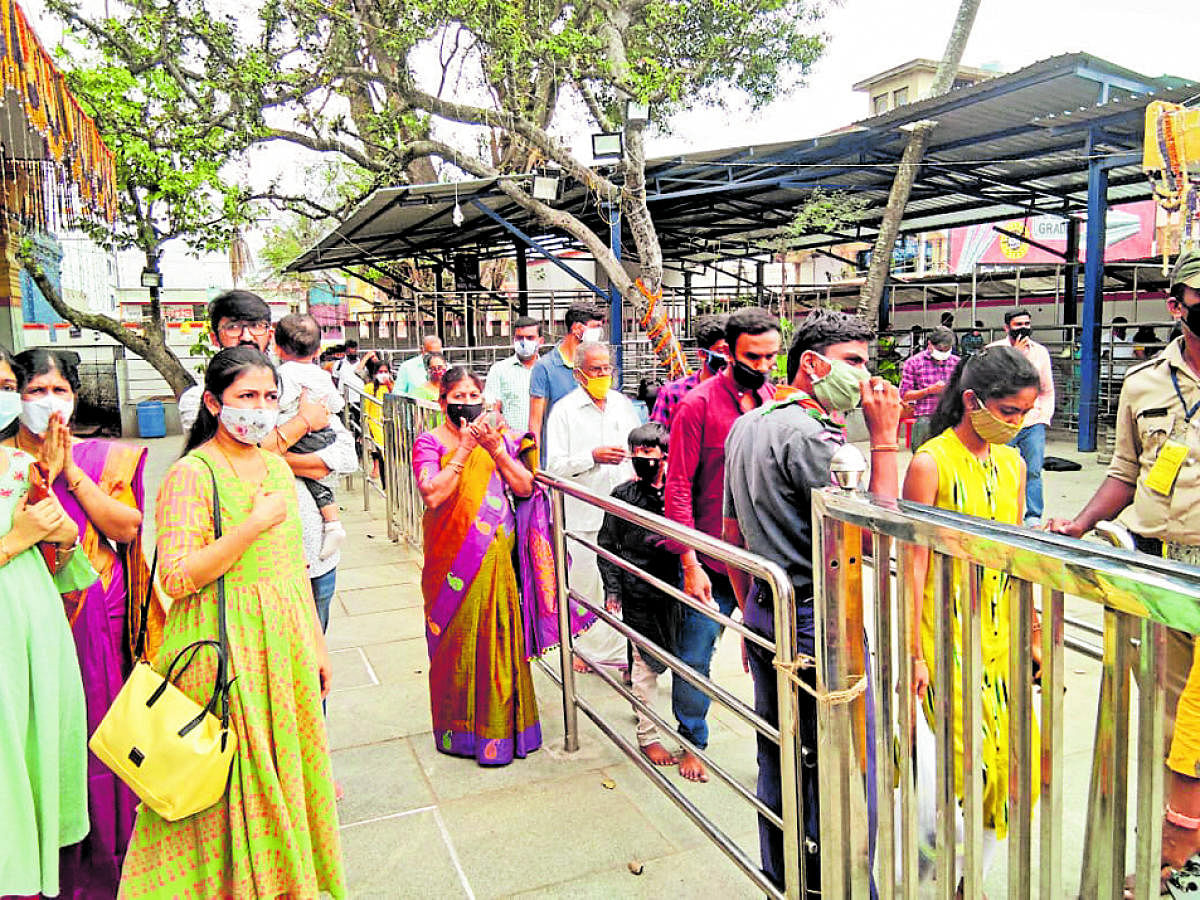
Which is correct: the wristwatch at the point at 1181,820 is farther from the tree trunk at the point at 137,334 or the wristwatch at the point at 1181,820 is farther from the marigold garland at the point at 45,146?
the tree trunk at the point at 137,334

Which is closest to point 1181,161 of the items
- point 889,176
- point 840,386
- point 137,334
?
point 840,386

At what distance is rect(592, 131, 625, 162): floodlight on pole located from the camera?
1004cm

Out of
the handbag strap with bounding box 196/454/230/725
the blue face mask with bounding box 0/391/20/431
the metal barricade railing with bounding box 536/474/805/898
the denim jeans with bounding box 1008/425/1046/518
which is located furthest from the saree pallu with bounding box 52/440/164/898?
the denim jeans with bounding box 1008/425/1046/518

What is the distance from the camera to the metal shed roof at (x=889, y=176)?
9.43m

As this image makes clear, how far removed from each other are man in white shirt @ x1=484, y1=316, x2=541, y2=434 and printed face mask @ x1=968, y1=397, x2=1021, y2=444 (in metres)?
3.62

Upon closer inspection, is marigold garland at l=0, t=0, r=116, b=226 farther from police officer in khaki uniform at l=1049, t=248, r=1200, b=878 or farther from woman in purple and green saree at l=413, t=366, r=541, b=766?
police officer in khaki uniform at l=1049, t=248, r=1200, b=878

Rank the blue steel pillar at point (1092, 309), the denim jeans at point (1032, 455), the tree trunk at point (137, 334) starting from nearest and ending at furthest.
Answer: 1. the denim jeans at point (1032, 455)
2. the blue steel pillar at point (1092, 309)
3. the tree trunk at point (137, 334)

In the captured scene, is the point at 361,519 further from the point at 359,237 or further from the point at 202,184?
the point at 359,237

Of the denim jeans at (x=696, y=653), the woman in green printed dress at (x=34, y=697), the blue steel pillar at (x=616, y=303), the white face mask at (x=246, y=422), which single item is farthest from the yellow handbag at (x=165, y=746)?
the blue steel pillar at (x=616, y=303)

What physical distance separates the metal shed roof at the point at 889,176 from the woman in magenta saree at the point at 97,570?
868 centimetres

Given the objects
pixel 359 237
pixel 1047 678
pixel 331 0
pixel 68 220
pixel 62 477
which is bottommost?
pixel 1047 678

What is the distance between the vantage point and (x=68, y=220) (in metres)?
4.93

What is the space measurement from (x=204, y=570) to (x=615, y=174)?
1039 centimetres

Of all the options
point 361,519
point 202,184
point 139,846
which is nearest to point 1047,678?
point 139,846
